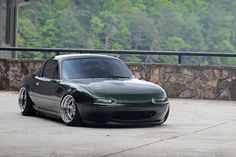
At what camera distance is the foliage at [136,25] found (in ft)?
108

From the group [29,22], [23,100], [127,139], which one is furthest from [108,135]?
[29,22]

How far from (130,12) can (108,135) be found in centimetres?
2671

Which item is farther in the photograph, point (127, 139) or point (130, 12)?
point (130, 12)

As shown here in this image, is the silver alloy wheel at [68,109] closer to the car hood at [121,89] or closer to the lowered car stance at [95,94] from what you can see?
the lowered car stance at [95,94]

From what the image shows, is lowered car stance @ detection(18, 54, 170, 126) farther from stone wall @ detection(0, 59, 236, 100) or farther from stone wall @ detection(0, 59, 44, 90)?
stone wall @ detection(0, 59, 44, 90)

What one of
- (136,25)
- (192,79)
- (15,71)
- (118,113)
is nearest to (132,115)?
(118,113)

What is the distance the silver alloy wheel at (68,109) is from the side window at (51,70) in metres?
0.91

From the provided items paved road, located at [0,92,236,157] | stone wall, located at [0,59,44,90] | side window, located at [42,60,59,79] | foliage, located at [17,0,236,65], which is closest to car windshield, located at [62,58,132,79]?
side window, located at [42,60,59,79]

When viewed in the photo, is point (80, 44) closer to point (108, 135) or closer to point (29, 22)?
point (29, 22)

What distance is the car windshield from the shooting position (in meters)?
11.9

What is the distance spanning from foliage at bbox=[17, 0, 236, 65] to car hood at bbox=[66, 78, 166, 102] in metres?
19.9

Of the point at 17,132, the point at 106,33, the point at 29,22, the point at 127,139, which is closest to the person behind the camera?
the point at 127,139

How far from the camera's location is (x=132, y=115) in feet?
36.0

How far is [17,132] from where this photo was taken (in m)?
10.1
